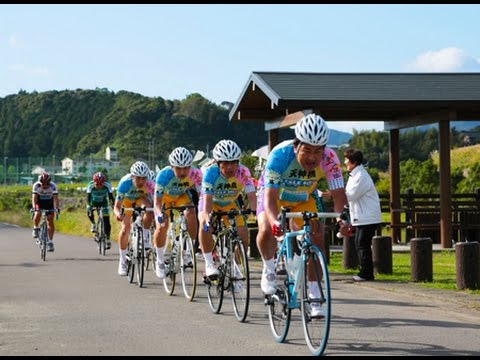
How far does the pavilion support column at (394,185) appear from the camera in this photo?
23.4m

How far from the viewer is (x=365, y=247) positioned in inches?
566

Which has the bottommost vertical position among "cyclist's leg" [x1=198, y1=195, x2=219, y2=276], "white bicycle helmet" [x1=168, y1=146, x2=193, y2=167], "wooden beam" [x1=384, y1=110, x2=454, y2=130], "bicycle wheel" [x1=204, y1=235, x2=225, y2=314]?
"bicycle wheel" [x1=204, y1=235, x2=225, y2=314]

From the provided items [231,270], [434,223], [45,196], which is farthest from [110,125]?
[231,270]

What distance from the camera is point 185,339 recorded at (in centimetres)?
908

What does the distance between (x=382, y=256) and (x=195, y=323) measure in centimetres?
597

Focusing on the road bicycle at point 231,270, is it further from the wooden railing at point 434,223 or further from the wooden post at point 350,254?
the wooden railing at point 434,223

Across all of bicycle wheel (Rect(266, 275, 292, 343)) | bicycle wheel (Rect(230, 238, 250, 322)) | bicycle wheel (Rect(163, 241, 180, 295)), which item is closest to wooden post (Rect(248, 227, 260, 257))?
bicycle wheel (Rect(163, 241, 180, 295))

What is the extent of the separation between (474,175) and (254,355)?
2872 centimetres

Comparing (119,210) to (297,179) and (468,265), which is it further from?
(297,179)

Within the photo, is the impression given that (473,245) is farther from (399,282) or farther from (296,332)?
(296,332)

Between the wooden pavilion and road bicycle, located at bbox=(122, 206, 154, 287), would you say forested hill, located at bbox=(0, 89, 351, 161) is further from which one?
road bicycle, located at bbox=(122, 206, 154, 287)

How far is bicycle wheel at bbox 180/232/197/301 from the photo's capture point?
12.5 m

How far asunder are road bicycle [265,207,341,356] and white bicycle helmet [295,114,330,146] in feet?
2.16

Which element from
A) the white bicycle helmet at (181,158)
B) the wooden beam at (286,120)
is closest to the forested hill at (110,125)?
the wooden beam at (286,120)
